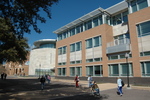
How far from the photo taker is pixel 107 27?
86.7 ft

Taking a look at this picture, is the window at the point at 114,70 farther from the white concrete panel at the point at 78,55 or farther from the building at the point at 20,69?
the building at the point at 20,69

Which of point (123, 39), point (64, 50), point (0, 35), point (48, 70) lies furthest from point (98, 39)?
point (48, 70)

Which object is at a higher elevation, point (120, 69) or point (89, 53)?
point (89, 53)

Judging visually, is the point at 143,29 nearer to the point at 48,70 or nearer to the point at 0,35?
the point at 0,35

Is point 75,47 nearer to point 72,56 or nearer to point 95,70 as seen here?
point 72,56

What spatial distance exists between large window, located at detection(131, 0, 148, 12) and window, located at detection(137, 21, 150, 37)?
9.54ft

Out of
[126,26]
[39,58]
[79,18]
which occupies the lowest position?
[39,58]

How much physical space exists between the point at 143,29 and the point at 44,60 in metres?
44.0

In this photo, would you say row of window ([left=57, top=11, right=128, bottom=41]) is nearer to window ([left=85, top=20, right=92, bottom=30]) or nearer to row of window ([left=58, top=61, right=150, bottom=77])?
window ([left=85, top=20, right=92, bottom=30])

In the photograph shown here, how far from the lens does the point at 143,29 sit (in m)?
20.2

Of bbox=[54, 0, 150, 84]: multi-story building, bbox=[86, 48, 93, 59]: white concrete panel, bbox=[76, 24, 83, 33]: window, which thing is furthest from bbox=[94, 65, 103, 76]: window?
bbox=[76, 24, 83, 33]: window

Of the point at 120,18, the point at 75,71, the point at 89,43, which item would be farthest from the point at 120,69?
the point at 75,71

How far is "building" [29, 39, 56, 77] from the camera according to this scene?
5491 cm

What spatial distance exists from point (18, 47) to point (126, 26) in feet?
67.3
